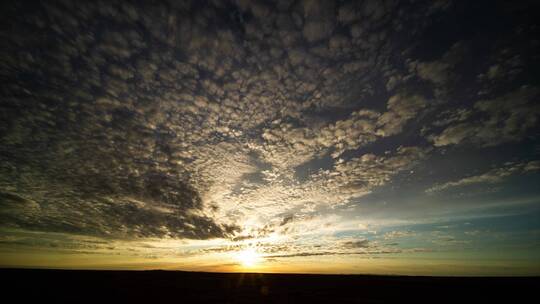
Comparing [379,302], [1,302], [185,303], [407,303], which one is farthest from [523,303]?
[1,302]

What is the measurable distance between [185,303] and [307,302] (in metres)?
9.70

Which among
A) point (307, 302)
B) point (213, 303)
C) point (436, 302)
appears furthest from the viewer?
point (436, 302)

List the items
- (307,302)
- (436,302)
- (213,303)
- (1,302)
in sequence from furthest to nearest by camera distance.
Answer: (436,302)
(307,302)
(213,303)
(1,302)

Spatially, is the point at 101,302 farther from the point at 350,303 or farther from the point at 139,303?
the point at 350,303

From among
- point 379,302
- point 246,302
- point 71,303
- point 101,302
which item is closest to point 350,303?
point 379,302

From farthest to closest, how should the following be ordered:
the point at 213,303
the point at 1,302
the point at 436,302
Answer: the point at 436,302 → the point at 213,303 → the point at 1,302

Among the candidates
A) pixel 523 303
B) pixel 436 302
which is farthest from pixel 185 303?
pixel 523 303

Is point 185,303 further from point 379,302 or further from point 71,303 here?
point 379,302

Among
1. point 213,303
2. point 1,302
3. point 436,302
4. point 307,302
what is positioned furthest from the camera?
point 436,302

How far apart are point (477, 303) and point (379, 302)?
30.7 ft

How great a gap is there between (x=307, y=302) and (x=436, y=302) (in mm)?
12183

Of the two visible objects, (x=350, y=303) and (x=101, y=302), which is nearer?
(x=101, y=302)

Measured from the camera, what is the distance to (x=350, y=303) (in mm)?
18484

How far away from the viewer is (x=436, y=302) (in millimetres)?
20219
